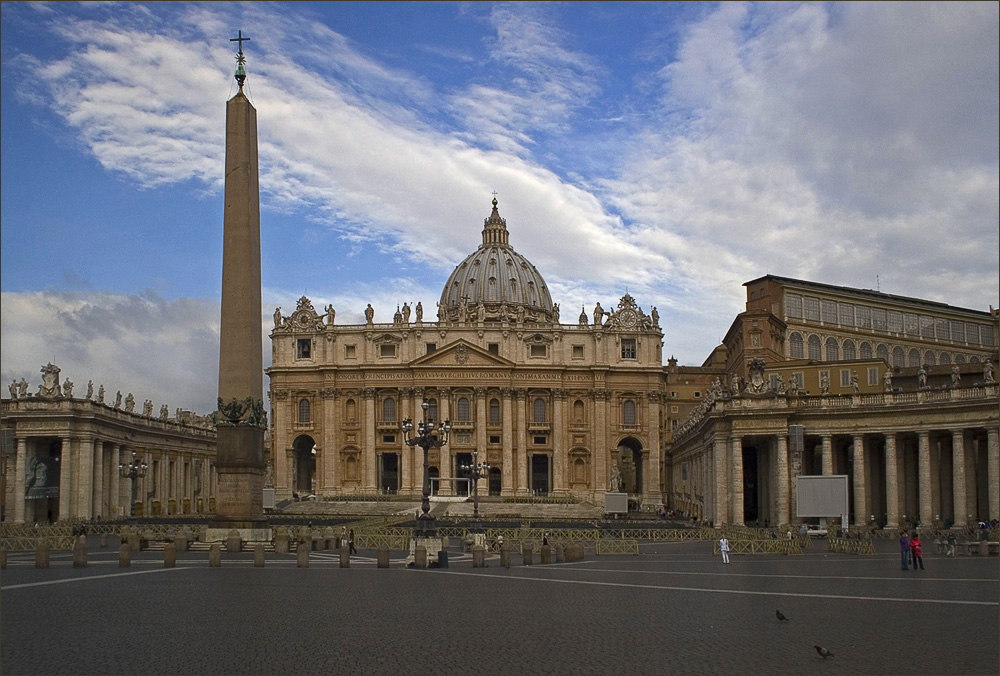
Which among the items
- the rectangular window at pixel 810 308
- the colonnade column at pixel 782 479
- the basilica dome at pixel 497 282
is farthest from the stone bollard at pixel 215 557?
the basilica dome at pixel 497 282

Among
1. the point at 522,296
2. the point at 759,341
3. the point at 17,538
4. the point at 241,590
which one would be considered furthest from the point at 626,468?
the point at 241,590

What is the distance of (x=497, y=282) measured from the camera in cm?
13225

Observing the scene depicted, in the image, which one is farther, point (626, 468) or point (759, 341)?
point (626, 468)

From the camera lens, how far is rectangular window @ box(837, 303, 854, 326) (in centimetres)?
8619

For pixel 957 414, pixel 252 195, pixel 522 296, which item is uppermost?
pixel 522 296

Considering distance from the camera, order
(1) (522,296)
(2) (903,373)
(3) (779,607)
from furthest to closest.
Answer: (1) (522,296)
(2) (903,373)
(3) (779,607)

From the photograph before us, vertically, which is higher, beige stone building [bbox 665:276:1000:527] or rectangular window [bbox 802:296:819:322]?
rectangular window [bbox 802:296:819:322]

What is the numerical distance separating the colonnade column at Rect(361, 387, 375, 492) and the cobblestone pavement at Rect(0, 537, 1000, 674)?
67.5 m

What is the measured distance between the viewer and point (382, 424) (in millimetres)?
96062

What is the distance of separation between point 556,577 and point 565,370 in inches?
2773

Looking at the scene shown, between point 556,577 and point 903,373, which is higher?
point 903,373

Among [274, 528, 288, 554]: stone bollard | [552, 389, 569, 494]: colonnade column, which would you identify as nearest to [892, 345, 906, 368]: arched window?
[552, 389, 569, 494]: colonnade column

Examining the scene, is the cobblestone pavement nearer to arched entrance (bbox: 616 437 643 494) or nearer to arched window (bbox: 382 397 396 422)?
arched window (bbox: 382 397 396 422)

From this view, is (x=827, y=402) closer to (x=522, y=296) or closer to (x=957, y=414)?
(x=957, y=414)
